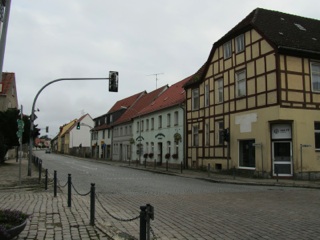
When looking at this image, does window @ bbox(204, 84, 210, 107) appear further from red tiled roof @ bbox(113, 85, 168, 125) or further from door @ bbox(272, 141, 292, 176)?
red tiled roof @ bbox(113, 85, 168, 125)

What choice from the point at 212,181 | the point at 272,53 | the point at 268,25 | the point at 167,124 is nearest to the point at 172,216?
the point at 212,181

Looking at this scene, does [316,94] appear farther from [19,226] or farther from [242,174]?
[19,226]

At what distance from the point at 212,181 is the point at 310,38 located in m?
11.5

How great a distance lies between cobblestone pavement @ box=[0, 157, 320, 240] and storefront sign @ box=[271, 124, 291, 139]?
856 centimetres

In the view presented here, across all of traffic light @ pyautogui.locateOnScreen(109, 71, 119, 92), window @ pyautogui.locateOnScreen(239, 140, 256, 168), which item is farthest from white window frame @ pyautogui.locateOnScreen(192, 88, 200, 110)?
traffic light @ pyautogui.locateOnScreen(109, 71, 119, 92)

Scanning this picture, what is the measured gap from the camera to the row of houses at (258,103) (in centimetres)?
2162

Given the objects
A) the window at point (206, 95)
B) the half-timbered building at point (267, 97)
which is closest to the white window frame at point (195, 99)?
the window at point (206, 95)

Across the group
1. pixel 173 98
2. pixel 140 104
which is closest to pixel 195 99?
pixel 173 98

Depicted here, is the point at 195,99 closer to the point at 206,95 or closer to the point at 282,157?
the point at 206,95

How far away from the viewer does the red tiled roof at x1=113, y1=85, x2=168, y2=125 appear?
162ft

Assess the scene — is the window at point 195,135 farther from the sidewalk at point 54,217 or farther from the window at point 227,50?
the sidewalk at point 54,217

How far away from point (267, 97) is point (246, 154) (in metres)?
4.28

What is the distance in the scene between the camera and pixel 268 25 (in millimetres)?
24406

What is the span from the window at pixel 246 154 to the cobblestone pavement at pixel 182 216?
1003 centimetres
